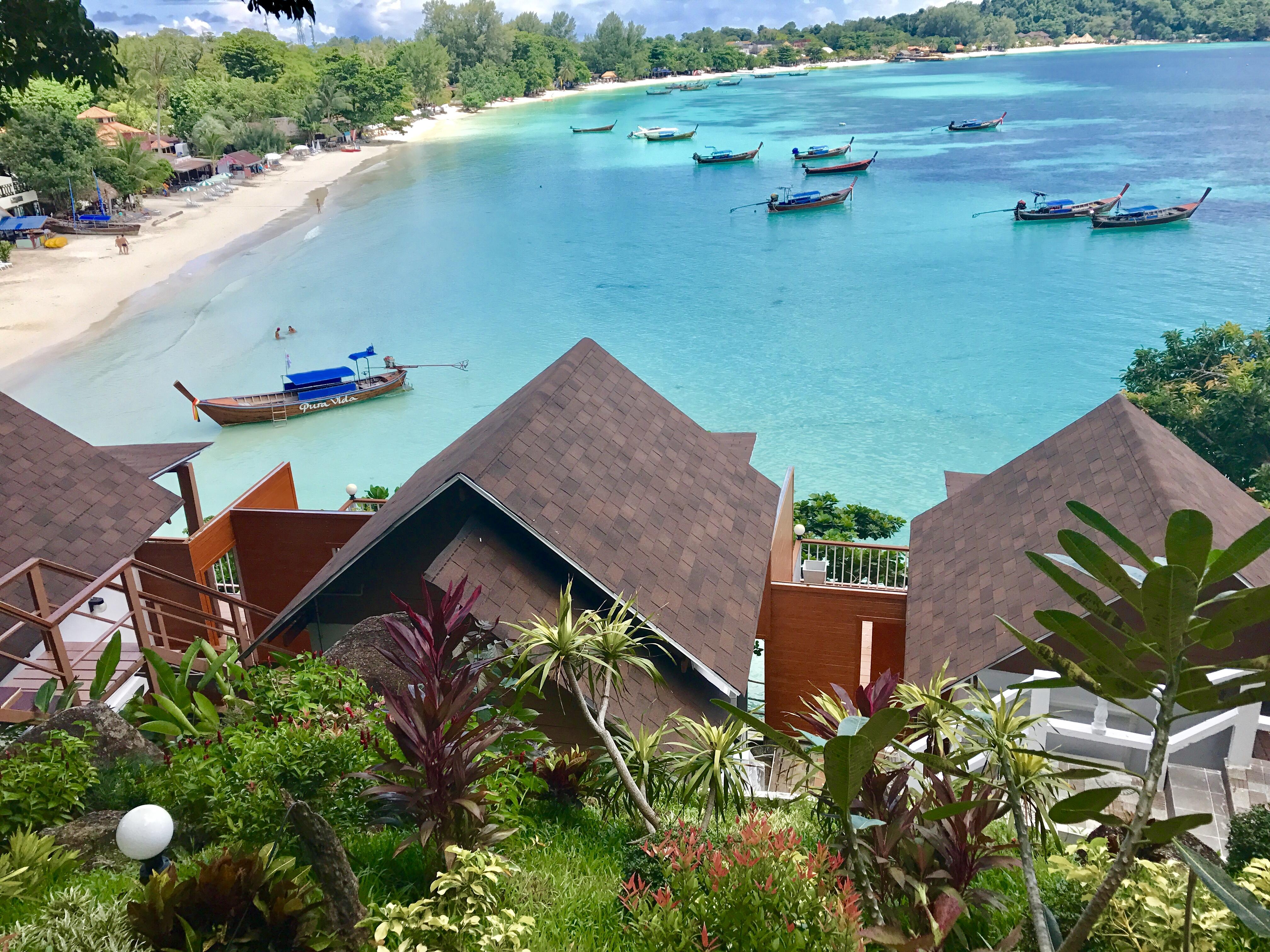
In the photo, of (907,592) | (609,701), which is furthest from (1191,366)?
(609,701)

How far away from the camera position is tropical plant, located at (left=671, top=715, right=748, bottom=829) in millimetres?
5738

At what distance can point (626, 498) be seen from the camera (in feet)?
37.4

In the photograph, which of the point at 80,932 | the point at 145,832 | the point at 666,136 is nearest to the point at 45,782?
the point at 145,832

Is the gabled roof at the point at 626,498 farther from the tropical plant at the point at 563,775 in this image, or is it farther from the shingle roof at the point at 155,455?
the shingle roof at the point at 155,455

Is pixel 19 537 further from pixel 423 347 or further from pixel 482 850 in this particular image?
pixel 423 347

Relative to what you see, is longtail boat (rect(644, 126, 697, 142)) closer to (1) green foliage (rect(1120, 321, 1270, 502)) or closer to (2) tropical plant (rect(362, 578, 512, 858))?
(1) green foliage (rect(1120, 321, 1270, 502))

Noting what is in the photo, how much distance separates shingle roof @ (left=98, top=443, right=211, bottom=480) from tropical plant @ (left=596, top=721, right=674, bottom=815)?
A: 30.1 ft

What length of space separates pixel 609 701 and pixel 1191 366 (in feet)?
74.2

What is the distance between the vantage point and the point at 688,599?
34.0ft

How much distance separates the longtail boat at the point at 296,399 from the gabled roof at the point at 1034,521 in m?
30.3

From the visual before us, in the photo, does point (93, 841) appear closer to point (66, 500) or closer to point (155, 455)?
point (66, 500)

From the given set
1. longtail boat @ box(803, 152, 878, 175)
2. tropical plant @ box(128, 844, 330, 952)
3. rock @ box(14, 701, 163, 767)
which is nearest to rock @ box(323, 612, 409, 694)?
rock @ box(14, 701, 163, 767)

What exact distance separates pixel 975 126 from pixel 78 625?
11369 centimetres

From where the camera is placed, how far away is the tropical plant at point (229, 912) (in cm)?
444
